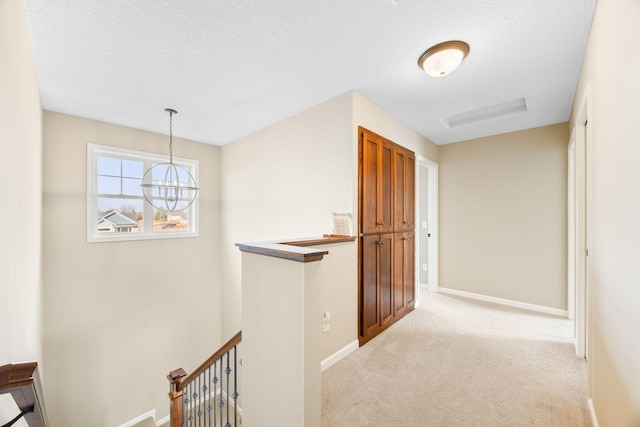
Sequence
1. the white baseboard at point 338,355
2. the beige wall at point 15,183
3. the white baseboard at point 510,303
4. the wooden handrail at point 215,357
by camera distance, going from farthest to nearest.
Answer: the white baseboard at point 510,303, the white baseboard at point 338,355, the wooden handrail at point 215,357, the beige wall at point 15,183

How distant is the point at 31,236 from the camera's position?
2.17 metres

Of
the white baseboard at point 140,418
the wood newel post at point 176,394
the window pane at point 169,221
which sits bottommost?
the white baseboard at point 140,418

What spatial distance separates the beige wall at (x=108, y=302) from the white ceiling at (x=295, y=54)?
65cm

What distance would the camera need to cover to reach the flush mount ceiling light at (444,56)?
1.83m

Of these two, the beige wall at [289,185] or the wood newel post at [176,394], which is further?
the beige wall at [289,185]

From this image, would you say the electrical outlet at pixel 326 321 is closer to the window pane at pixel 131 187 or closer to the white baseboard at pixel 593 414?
the white baseboard at pixel 593 414

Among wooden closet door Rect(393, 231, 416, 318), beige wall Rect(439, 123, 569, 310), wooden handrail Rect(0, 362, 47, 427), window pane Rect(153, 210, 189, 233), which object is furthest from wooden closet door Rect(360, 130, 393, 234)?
window pane Rect(153, 210, 189, 233)

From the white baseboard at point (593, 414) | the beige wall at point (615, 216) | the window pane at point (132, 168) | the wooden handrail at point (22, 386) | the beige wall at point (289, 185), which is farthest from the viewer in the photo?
the window pane at point (132, 168)

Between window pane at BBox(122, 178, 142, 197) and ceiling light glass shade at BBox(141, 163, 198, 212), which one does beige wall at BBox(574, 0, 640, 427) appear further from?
window pane at BBox(122, 178, 142, 197)

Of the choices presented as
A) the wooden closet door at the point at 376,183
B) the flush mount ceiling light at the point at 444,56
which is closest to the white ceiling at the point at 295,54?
the flush mount ceiling light at the point at 444,56

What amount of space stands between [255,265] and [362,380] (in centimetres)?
136

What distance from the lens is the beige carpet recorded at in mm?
1663

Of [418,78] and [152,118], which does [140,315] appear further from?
[418,78]

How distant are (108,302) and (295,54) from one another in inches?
152
